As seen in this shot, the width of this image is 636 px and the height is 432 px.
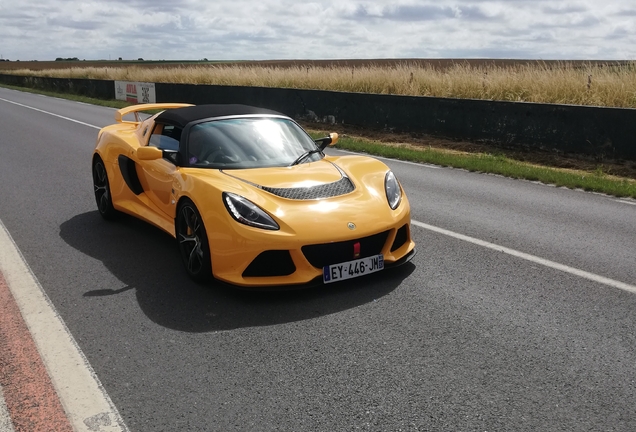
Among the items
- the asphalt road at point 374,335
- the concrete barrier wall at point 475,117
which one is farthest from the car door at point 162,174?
the concrete barrier wall at point 475,117

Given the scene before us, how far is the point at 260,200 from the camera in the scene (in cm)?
478

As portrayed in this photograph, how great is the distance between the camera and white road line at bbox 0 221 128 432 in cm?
311

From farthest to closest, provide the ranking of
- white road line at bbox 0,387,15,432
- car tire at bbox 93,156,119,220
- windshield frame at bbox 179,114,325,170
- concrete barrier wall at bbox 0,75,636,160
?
concrete barrier wall at bbox 0,75,636,160 < car tire at bbox 93,156,119,220 < windshield frame at bbox 179,114,325,170 < white road line at bbox 0,387,15,432

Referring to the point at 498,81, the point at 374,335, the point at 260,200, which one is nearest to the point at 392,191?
the point at 260,200

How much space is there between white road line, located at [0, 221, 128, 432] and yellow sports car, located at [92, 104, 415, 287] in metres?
1.13

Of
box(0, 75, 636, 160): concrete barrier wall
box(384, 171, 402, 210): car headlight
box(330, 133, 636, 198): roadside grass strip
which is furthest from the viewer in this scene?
box(0, 75, 636, 160): concrete barrier wall

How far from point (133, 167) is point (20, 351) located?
296 cm

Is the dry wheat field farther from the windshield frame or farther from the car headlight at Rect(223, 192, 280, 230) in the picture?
the car headlight at Rect(223, 192, 280, 230)

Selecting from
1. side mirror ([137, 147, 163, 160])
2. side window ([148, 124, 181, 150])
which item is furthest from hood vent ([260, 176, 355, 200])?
side window ([148, 124, 181, 150])

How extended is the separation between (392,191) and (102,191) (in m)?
3.56

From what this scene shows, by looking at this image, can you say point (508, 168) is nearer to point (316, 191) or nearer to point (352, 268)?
point (316, 191)

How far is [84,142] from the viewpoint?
1460 cm

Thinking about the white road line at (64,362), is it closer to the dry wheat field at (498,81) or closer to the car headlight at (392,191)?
the car headlight at (392,191)

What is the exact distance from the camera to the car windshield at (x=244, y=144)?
554 cm
